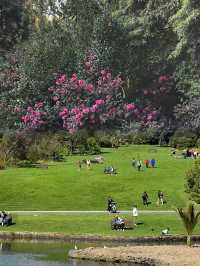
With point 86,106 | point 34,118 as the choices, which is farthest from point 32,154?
point 86,106

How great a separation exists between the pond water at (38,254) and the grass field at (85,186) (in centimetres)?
1397

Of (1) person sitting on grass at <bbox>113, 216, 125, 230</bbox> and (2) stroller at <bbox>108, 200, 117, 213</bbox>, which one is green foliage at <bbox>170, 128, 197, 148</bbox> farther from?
(1) person sitting on grass at <bbox>113, 216, 125, 230</bbox>

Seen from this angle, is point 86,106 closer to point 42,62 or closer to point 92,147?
point 42,62

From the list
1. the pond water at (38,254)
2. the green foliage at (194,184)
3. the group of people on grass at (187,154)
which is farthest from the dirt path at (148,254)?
the group of people on grass at (187,154)

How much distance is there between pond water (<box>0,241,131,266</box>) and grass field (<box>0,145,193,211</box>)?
14.0 meters

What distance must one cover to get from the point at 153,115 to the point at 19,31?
35.8 metres

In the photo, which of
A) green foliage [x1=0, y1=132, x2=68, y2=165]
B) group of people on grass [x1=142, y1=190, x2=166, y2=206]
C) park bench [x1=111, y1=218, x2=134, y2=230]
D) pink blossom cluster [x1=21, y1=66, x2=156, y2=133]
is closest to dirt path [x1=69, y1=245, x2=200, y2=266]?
park bench [x1=111, y1=218, x2=134, y2=230]

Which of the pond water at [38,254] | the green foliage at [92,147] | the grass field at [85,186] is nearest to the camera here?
the pond water at [38,254]

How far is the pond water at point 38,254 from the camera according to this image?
59.9 m

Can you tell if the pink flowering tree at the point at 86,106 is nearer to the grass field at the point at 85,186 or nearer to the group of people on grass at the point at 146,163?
the group of people on grass at the point at 146,163

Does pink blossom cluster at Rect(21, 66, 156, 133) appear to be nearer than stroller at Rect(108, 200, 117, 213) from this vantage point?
No

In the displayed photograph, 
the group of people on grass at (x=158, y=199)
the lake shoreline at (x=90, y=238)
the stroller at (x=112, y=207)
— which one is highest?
the group of people on grass at (x=158, y=199)

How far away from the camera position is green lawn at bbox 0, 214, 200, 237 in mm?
70975

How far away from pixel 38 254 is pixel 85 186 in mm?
23980
